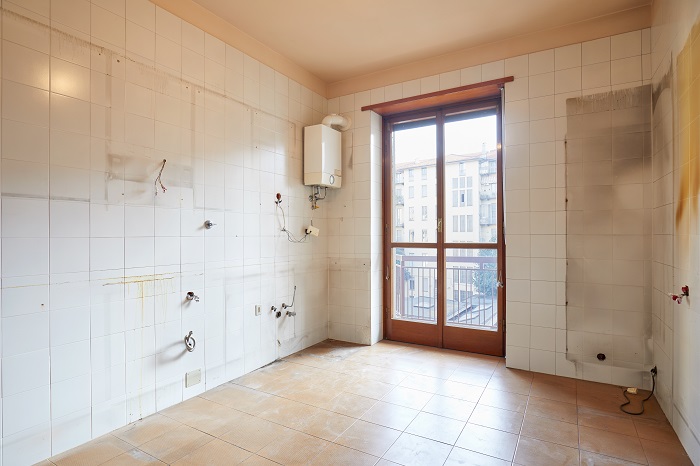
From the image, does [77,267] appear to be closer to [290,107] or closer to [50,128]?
[50,128]

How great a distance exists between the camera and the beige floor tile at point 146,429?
2.29m

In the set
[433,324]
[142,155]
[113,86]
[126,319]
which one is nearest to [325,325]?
[433,324]

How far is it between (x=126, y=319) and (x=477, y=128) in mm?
3597

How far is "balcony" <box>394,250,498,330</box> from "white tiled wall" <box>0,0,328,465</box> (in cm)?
158

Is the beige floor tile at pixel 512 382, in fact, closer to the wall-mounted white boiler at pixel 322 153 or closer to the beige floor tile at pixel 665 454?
the beige floor tile at pixel 665 454

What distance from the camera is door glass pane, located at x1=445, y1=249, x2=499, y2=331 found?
382 centimetres

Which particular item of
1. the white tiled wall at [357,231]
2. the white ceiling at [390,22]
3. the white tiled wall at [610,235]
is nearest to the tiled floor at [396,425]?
the white tiled wall at [610,235]

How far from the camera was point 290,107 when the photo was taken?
3893 mm

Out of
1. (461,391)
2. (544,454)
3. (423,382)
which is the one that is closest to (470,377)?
(461,391)

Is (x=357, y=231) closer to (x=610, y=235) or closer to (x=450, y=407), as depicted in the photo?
(x=450, y=407)

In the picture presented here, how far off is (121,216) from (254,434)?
5.40ft

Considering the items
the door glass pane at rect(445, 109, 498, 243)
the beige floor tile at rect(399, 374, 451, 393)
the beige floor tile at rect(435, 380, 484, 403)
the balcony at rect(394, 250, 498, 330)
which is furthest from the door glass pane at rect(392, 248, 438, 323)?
the beige floor tile at rect(435, 380, 484, 403)

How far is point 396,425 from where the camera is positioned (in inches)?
95.9

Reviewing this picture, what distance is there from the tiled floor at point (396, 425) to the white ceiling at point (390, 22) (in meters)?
3.06
